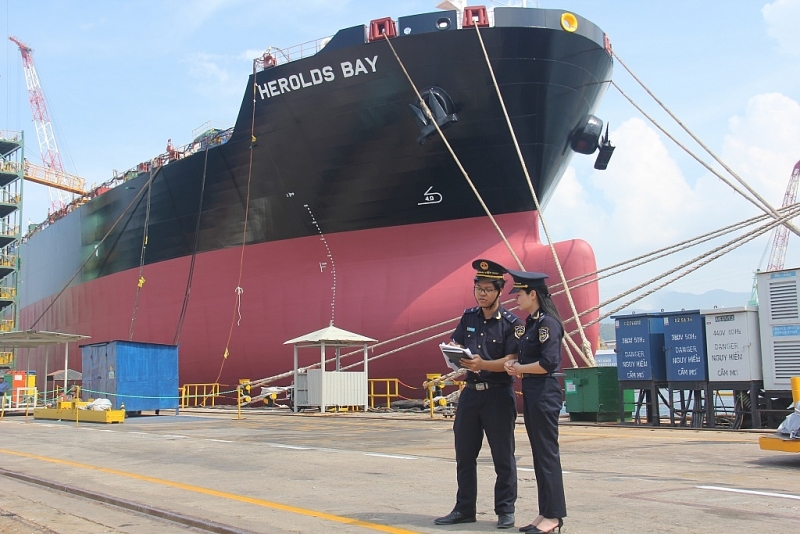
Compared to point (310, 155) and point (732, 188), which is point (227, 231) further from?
point (732, 188)

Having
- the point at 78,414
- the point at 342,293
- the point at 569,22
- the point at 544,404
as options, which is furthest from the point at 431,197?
the point at 544,404

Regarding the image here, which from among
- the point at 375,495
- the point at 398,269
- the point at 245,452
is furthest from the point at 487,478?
the point at 398,269

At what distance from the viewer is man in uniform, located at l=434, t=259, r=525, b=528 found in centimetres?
425

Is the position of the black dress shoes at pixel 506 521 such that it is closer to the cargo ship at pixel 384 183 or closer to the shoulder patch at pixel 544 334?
the shoulder patch at pixel 544 334

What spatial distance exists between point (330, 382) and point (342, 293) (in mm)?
2542

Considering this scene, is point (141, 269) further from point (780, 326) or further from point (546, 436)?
point (546, 436)

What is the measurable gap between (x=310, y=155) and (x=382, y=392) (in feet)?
20.0

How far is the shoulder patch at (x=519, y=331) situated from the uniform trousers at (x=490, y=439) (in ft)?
1.02

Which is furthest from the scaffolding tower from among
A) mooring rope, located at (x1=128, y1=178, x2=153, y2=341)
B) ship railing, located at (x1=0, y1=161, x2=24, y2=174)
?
mooring rope, located at (x1=128, y1=178, x2=153, y2=341)

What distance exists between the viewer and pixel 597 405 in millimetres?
13102

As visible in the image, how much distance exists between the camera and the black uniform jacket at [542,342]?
4.04 m

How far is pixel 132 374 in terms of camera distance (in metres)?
18.2

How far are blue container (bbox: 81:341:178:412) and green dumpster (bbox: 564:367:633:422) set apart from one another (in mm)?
9832

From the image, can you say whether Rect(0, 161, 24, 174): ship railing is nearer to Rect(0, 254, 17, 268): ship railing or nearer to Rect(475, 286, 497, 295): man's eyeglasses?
Rect(0, 254, 17, 268): ship railing
